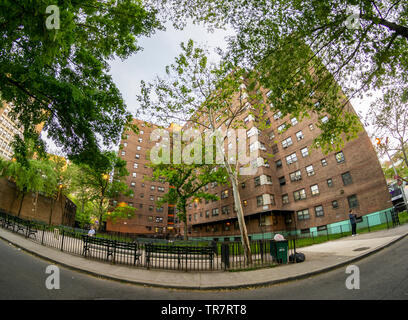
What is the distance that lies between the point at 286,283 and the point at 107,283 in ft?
19.6

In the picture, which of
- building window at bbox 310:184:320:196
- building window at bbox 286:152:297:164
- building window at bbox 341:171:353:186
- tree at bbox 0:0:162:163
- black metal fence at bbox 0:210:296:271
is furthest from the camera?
building window at bbox 286:152:297:164

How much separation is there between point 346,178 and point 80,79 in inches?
1159

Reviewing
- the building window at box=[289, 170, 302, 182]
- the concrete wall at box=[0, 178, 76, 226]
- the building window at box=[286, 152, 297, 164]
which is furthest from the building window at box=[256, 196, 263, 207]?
the concrete wall at box=[0, 178, 76, 226]

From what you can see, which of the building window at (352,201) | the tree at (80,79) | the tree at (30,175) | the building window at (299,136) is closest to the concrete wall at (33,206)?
the tree at (30,175)

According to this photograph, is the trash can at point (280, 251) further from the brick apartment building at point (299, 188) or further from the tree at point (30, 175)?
the tree at point (30, 175)

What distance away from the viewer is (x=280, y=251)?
866 centimetres

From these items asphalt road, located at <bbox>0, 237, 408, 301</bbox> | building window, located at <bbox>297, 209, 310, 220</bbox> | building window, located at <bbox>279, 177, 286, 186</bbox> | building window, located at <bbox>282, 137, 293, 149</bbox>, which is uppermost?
building window, located at <bbox>282, 137, 293, 149</bbox>

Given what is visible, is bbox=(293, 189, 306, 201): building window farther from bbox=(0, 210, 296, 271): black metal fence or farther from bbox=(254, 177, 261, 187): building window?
bbox=(0, 210, 296, 271): black metal fence

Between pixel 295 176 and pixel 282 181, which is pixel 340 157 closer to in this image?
pixel 295 176

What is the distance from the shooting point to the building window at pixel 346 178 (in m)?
23.5

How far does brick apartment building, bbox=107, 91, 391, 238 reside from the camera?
73.6 feet

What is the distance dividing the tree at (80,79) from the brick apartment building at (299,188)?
8.99 m

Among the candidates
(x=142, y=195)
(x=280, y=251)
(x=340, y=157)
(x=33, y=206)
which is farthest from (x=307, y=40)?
(x=142, y=195)

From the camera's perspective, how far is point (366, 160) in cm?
2261
